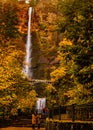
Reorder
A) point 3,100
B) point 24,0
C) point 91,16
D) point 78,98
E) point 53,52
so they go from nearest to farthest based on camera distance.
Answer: point 91,16
point 78,98
point 3,100
point 53,52
point 24,0

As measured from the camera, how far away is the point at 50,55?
64.9 m

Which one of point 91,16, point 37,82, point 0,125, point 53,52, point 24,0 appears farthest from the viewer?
point 24,0

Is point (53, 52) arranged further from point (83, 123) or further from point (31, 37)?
point (83, 123)

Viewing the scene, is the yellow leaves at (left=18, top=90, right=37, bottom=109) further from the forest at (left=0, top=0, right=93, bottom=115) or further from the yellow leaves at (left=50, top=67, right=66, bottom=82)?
the yellow leaves at (left=50, top=67, right=66, bottom=82)

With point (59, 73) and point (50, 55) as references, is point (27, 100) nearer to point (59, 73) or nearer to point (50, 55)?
point (59, 73)

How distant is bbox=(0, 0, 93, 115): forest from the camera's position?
1727 centimetres

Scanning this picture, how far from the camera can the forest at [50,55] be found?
56.6 ft

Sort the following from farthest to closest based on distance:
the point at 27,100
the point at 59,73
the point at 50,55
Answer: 1. the point at 50,55
2. the point at 27,100
3. the point at 59,73

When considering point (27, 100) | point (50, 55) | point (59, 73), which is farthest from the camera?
point (50, 55)

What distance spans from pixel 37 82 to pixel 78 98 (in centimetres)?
3265

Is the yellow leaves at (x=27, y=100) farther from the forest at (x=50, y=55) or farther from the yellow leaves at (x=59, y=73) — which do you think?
the yellow leaves at (x=59, y=73)

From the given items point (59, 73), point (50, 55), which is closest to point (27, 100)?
point (59, 73)

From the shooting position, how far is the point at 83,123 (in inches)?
719

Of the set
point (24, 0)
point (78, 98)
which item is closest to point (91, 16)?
point (78, 98)
